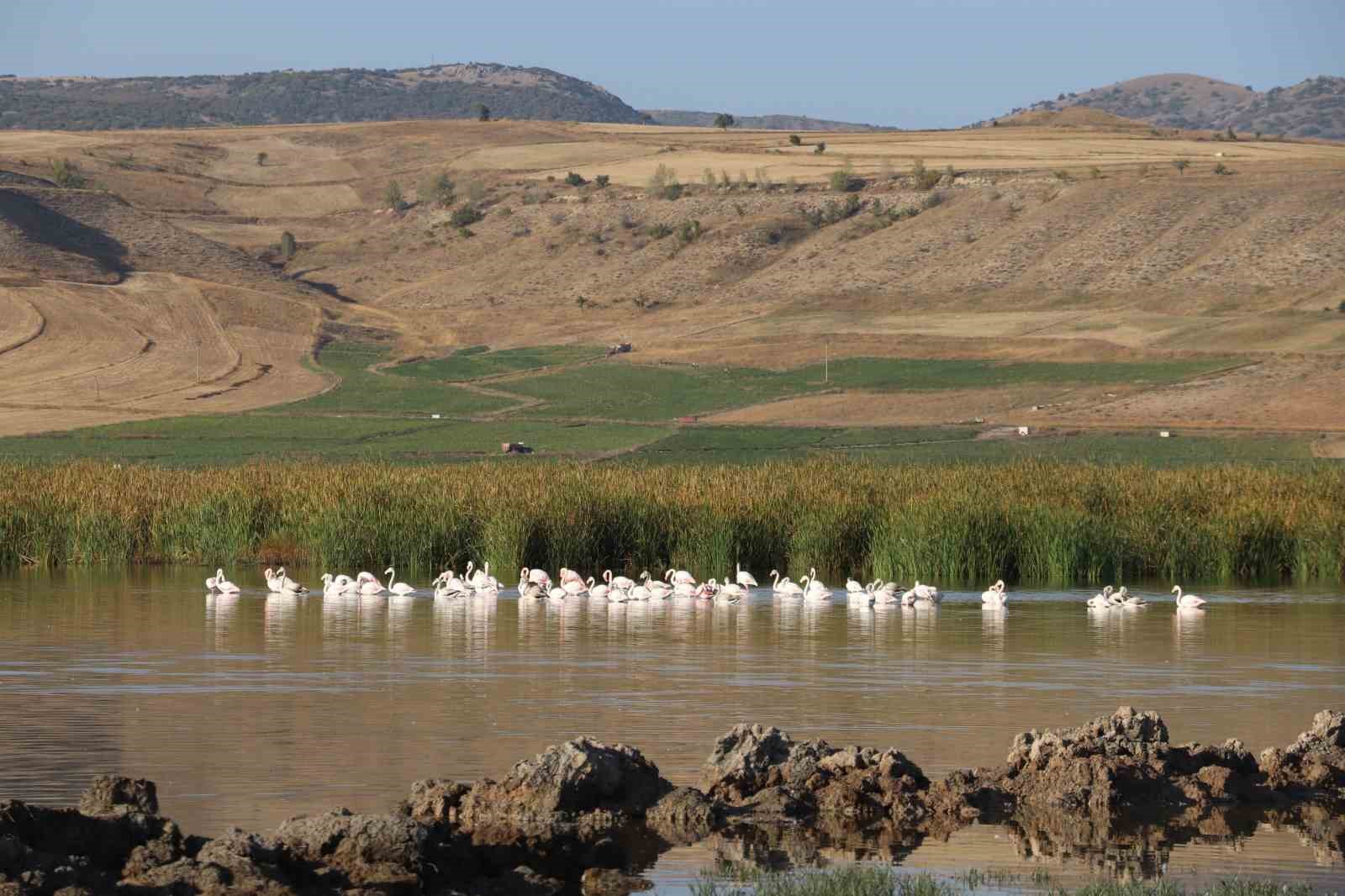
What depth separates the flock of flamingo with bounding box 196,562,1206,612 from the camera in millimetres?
31781

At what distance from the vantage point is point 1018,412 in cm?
8100

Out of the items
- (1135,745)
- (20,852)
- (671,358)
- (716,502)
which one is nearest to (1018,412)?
(671,358)

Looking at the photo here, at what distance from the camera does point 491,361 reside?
101m

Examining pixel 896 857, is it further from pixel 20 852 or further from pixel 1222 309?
pixel 1222 309

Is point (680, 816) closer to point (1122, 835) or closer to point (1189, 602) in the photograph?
point (1122, 835)

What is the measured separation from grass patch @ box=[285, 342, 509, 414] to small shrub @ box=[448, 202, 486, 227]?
4134 centimetres

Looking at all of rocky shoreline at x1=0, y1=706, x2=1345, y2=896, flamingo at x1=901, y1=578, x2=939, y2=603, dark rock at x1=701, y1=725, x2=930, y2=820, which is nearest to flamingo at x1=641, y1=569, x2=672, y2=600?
flamingo at x1=901, y1=578, x2=939, y2=603

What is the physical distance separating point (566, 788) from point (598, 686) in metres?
8.24

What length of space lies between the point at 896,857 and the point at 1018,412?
221 ft

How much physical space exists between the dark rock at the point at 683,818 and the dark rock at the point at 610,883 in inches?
41.3

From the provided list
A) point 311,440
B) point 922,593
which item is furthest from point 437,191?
point 922,593

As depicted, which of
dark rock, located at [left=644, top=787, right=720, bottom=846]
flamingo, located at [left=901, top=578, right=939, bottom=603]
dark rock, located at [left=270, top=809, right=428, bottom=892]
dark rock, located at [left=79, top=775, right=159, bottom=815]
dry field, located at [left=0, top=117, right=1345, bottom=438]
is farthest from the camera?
dry field, located at [left=0, top=117, right=1345, bottom=438]

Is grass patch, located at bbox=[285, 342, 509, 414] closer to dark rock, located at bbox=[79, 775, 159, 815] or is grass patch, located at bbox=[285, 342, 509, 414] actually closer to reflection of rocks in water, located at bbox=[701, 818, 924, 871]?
reflection of rocks in water, located at bbox=[701, 818, 924, 871]

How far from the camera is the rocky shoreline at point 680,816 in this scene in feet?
41.6
